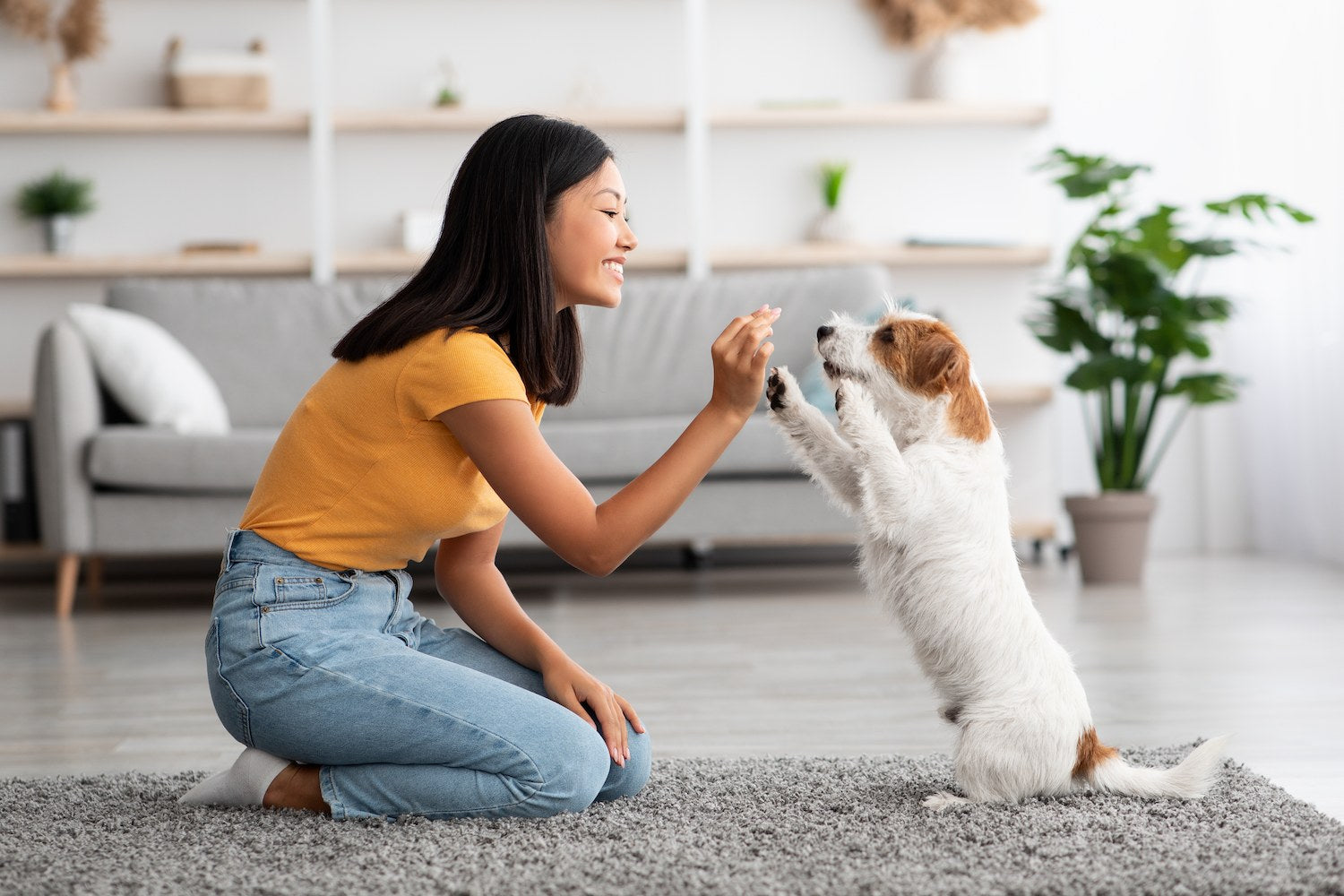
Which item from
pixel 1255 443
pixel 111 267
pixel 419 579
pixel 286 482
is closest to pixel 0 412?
pixel 111 267

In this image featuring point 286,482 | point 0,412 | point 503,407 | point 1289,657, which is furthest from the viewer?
point 0,412

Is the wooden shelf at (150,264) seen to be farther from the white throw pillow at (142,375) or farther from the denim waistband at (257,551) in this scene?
the denim waistband at (257,551)

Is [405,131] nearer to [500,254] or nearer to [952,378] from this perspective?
[500,254]

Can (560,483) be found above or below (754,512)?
above

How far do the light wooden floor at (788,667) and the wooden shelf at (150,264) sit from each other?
1167 millimetres

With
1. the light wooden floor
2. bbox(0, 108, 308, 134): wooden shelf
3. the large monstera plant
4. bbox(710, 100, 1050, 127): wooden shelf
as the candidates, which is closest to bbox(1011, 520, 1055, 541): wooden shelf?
the light wooden floor

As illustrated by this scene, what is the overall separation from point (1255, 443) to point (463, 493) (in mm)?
4119

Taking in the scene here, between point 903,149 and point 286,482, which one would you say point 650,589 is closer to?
point 903,149

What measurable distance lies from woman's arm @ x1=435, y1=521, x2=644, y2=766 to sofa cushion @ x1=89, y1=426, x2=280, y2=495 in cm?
194

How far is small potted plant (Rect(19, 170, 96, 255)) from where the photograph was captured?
15.4 ft

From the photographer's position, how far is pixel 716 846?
146cm

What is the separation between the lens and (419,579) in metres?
4.36

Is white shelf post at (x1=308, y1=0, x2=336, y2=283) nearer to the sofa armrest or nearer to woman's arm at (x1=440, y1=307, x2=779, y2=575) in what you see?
the sofa armrest

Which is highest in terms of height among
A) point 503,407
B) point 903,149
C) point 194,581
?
point 903,149
